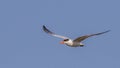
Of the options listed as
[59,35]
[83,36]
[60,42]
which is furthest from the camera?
[59,35]

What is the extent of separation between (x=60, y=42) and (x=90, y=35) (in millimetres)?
4920

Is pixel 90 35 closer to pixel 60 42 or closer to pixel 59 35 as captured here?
pixel 60 42

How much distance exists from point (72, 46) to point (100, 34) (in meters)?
4.02

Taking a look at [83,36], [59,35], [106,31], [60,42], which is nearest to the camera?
[106,31]

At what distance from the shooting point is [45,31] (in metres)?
49.1

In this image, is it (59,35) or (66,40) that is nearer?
(66,40)

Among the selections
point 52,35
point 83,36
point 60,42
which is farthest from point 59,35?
point 83,36

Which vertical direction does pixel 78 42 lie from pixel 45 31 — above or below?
below

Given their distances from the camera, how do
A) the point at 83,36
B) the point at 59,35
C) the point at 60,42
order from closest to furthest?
the point at 83,36 < the point at 60,42 < the point at 59,35

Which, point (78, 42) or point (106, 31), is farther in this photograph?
point (78, 42)

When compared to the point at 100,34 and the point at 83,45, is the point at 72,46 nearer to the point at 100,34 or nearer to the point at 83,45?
the point at 83,45

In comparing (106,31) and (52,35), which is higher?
(52,35)

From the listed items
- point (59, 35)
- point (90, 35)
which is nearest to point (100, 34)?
point (90, 35)

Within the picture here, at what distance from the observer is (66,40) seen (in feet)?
143
